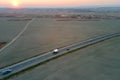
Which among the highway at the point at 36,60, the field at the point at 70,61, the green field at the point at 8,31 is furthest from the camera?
the green field at the point at 8,31

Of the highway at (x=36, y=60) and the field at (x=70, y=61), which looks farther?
Answer: the highway at (x=36, y=60)

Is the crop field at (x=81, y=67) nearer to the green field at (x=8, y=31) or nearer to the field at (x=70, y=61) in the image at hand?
the field at (x=70, y=61)

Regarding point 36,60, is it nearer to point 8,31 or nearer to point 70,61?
point 70,61

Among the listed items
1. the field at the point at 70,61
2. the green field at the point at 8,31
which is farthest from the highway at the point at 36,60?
the green field at the point at 8,31

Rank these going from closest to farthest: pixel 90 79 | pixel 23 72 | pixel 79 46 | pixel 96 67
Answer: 1. pixel 90 79
2. pixel 23 72
3. pixel 96 67
4. pixel 79 46

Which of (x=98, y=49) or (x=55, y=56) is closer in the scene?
(x=55, y=56)

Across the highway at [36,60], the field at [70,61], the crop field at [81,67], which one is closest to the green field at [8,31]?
the field at [70,61]

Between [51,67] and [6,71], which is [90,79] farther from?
[6,71]

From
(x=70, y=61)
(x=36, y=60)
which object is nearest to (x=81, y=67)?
(x=70, y=61)

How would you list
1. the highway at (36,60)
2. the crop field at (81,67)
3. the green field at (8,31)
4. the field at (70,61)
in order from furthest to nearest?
the green field at (8,31), the highway at (36,60), the field at (70,61), the crop field at (81,67)

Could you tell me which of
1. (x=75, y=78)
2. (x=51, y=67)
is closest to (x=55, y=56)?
(x=51, y=67)

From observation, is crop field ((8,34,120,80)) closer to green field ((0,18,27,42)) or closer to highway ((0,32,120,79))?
highway ((0,32,120,79))
